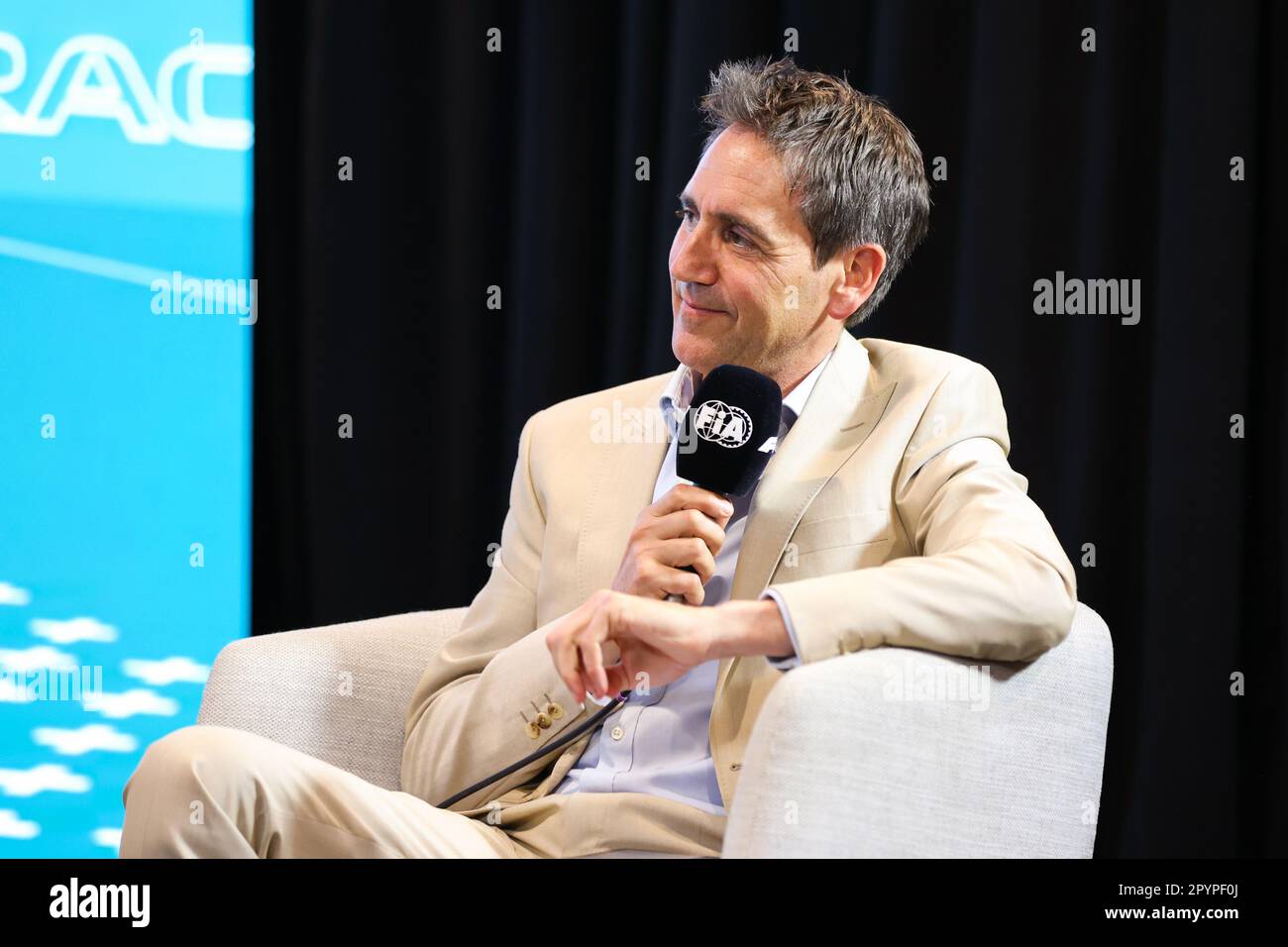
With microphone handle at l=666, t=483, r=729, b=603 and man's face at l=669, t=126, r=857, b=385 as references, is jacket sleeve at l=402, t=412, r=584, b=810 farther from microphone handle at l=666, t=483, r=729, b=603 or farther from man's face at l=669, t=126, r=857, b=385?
man's face at l=669, t=126, r=857, b=385

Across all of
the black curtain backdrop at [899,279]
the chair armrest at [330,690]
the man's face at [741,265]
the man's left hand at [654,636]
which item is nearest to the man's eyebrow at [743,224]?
the man's face at [741,265]

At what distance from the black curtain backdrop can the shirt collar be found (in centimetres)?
91

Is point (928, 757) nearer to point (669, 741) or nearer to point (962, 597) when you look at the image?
point (962, 597)

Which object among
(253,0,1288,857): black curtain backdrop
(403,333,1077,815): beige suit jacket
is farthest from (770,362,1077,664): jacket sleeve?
(253,0,1288,857): black curtain backdrop

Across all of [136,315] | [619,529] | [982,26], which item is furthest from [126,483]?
[982,26]

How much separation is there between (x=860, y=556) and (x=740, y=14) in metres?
1.55

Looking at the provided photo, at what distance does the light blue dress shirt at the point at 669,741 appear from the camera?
5.68 ft

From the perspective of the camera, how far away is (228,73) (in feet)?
9.80

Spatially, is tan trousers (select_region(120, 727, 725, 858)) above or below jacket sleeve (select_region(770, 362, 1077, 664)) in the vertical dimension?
below

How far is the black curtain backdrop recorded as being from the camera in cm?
267

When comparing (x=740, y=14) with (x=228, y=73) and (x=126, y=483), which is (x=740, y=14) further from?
(x=126, y=483)

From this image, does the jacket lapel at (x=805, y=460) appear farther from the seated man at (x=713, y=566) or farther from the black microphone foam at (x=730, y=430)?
the black microphone foam at (x=730, y=430)
